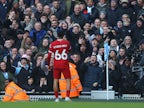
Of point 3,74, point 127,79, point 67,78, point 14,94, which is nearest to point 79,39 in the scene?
point 127,79

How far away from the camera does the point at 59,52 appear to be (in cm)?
1836

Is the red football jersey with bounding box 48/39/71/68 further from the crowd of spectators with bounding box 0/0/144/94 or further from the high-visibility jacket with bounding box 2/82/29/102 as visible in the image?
the crowd of spectators with bounding box 0/0/144/94

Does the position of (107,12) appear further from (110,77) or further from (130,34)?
(110,77)

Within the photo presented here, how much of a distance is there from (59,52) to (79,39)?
2.71m

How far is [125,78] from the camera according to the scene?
64.9ft

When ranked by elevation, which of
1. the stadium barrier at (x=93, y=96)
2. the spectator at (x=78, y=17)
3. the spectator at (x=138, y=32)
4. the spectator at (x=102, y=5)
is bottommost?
the stadium barrier at (x=93, y=96)

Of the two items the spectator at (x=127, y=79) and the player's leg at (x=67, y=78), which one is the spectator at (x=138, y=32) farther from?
A: the player's leg at (x=67, y=78)

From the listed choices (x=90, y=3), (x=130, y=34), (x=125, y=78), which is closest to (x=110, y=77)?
(x=125, y=78)

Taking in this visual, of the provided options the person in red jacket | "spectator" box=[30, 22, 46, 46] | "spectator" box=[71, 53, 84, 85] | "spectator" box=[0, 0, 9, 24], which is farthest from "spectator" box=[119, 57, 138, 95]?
"spectator" box=[0, 0, 9, 24]

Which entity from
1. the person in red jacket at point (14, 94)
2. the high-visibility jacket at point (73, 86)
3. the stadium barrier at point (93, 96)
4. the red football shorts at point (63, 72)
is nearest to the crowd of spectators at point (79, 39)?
the stadium barrier at point (93, 96)

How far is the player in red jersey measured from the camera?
60.1 feet

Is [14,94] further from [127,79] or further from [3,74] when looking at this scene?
[127,79]

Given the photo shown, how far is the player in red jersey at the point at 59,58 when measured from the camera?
1831cm

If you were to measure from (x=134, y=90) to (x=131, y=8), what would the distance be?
3217 millimetres
